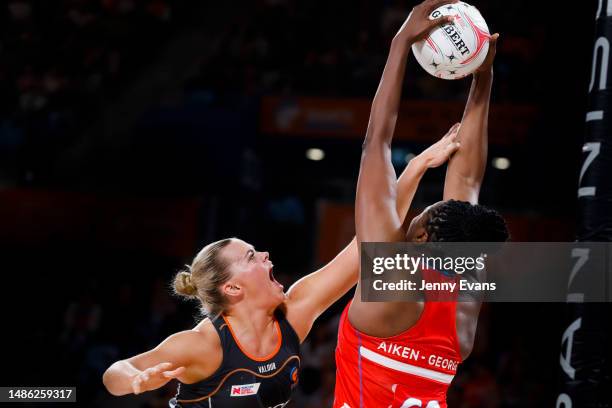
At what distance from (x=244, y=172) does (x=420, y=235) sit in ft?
19.5

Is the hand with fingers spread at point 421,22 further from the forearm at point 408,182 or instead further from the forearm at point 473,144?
the forearm at point 408,182

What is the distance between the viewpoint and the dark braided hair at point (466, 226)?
97.7 inches

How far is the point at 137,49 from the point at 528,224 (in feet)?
19.3

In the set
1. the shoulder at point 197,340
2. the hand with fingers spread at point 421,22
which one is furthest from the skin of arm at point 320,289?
the hand with fingers spread at point 421,22

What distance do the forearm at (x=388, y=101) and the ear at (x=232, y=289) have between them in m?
0.99

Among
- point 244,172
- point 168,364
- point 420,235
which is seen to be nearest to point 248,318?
point 168,364

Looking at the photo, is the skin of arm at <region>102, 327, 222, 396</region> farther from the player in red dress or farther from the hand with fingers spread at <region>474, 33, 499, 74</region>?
the hand with fingers spread at <region>474, 33, 499, 74</region>

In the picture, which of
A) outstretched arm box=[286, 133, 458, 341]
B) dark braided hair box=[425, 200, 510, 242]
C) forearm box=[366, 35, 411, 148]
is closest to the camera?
dark braided hair box=[425, 200, 510, 242]

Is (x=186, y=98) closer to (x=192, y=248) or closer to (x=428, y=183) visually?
(x=192, y=248)

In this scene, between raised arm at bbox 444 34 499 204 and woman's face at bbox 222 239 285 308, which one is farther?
woman's face at bbox 222 239 285 308

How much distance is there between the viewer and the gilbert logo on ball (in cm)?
284

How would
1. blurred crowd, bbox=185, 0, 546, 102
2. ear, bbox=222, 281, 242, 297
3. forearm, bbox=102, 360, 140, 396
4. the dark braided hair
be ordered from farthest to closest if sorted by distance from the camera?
blurred crowd, bbox=185, 0, 546, 102 < ear, bbox=222, 281, 242, 297 < forearm, bbox=102, 360, 140, 396 < the dark braided hair

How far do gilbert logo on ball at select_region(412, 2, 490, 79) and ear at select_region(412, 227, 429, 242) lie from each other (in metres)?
0.70

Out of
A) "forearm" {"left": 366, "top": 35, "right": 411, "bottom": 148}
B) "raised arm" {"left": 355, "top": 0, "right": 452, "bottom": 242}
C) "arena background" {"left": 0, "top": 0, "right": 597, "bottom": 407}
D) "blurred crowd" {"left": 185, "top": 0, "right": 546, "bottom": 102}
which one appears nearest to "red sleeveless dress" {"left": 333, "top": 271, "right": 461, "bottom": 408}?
"raised arm" {"left": 355, "top": 0, "right": 452, "bottom": 242}
